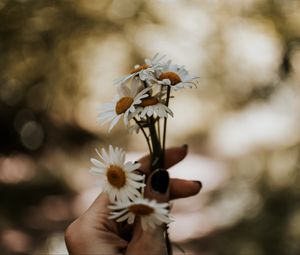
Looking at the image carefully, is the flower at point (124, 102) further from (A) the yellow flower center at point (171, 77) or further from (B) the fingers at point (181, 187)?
(B) the fingers at point (181, 187)

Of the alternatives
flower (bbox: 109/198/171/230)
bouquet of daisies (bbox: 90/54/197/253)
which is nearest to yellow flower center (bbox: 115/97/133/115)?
bouquet of daisies (bbox: 90/54/197/253)

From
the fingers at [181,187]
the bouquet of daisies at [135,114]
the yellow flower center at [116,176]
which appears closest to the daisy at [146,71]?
the bouquet of daisies at [135,114]

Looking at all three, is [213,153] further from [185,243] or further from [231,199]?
[185,243]

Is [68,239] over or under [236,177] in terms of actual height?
over

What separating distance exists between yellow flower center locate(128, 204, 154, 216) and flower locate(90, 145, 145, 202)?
0.04 meters

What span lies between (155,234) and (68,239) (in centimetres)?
15

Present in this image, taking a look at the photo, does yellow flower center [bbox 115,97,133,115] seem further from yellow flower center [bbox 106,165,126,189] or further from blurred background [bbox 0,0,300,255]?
blurred background [bbox 0,0,300,255]

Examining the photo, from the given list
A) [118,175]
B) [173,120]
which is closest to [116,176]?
[118,175]

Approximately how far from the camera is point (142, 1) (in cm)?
270

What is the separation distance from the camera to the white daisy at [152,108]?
0.75 metres

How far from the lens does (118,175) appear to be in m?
0.77

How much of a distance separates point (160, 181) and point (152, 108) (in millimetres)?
110

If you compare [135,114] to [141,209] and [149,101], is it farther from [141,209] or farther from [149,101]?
[141,209]

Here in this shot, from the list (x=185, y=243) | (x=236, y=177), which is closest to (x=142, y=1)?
(x=236, y=177)
